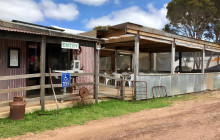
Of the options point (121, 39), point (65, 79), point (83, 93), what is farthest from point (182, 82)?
point (65, 79)

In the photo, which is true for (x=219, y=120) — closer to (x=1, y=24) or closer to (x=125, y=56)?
(x=1, y=24)

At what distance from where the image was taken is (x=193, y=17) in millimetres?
20391

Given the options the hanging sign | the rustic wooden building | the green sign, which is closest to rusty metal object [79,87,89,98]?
the rustic wooden building

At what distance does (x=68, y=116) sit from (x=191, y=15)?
19.3 meters

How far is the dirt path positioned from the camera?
4.30 metres

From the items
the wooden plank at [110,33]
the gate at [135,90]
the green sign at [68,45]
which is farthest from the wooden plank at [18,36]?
the gate at [135,90]

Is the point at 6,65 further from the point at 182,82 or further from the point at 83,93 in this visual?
the point at 182,82

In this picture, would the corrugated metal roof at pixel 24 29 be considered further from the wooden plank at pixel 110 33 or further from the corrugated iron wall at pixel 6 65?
the wooden plank at pixel 110 33

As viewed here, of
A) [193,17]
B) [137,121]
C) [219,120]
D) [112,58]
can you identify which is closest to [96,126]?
[137,121]

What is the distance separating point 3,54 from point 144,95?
591cm

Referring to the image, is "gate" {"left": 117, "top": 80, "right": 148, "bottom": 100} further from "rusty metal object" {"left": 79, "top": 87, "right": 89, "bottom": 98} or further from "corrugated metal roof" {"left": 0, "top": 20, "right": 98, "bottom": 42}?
"corrugated metal roof" {"left": 0, "top": 20, "right": 98, "bottom": 42}

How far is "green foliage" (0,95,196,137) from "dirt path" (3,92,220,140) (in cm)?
29

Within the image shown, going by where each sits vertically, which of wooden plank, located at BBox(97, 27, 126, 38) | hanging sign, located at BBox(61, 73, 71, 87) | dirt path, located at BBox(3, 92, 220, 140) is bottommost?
dirt path, located at BBox(3, 92, 220, 140)

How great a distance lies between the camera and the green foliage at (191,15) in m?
19.6
